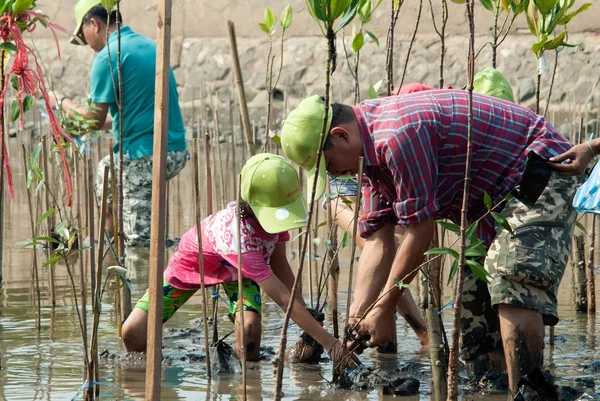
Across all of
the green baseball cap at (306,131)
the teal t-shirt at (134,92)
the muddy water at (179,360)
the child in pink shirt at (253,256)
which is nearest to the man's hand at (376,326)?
the child in pink shirt at (253,256)

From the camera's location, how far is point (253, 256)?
3922mm

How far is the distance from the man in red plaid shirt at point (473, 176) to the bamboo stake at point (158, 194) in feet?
2.99

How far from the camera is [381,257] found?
12.7ft

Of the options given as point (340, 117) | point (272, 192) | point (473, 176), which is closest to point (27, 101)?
point (272, 192)

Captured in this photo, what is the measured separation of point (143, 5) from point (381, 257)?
10489 millimetres

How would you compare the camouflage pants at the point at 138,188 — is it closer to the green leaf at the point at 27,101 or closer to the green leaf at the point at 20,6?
the green leaf at the point at 27,101

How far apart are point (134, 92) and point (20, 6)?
294cm

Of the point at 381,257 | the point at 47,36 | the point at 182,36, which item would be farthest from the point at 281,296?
the point at 47,36

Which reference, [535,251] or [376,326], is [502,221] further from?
[376,326]

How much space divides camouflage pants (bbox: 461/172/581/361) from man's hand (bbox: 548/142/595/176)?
0.23 ft

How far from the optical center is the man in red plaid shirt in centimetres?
331

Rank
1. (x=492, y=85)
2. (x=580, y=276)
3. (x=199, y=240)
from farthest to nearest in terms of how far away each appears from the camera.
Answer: (x=580, y=276)
(x=492, y=85)
(x=199, y=240)

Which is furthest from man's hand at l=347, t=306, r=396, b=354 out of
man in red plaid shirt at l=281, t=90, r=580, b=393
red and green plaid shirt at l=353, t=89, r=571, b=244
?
red and green plaid shirt at l=353, t=89, r=571, b=244

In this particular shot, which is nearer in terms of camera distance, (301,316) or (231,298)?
(301,316)
